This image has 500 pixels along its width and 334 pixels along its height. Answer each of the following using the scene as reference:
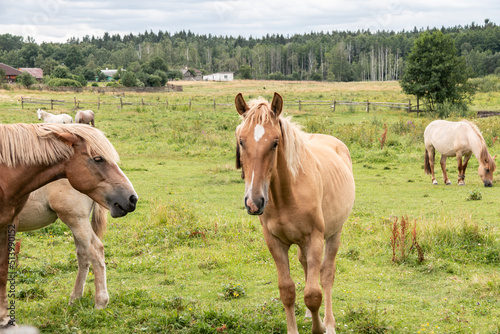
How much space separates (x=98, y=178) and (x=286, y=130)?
1.80 meters

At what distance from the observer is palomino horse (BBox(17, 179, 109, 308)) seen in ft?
17.3

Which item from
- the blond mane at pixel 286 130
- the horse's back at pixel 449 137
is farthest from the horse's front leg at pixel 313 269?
the horse's back at pixel 449 137

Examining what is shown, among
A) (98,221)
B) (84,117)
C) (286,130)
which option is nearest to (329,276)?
(286,130)

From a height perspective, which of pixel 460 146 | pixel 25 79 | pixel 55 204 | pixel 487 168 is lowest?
pixel 487 168

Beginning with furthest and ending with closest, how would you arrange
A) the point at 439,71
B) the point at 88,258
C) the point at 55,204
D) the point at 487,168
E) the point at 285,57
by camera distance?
the point at 285,57 < the point at 439,71 < the point at 487,168 < the point at 88,258 < the point at 55,204

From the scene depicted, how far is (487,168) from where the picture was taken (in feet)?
42.8

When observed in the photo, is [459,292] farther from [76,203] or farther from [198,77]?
[198,77]

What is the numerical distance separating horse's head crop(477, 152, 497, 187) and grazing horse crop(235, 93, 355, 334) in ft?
32.7

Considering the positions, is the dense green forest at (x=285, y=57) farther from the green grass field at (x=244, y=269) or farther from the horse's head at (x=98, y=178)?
the horse's head at (x=98, y=178)

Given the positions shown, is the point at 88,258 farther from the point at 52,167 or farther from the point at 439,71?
the point at 439,71

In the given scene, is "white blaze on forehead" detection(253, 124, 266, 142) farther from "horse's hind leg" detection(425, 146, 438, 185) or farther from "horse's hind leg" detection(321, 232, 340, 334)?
"horse's hind leg" detection(425, 146, 438, 185)

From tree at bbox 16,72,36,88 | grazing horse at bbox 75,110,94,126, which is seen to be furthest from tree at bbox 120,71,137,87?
grazing horse at bbox 75,110,94,126

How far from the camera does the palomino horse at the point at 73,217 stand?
5262mm

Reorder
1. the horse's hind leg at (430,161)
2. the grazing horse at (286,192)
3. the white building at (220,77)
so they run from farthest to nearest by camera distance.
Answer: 1. the white building at (220,77)
2. the horse's hind leg at (430,161)
3. the grazing horse at (286,192)
